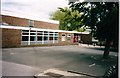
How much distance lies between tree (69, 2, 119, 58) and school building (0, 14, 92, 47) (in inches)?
417

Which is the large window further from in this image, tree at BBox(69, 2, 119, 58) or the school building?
tree at BBox(69, 2, 119, 58)

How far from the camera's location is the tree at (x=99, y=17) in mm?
11485

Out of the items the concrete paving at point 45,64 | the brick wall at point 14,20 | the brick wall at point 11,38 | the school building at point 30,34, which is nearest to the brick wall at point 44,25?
the school building at point 30,34

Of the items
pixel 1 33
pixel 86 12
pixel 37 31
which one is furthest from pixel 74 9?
pixel 37 31

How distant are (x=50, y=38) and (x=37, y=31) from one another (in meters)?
3.56

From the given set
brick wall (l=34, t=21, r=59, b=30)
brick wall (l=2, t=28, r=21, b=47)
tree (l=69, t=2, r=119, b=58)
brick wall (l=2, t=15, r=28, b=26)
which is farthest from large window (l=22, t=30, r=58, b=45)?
tree (l=69, t=2, r=119, b=58)

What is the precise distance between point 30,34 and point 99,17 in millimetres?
13698

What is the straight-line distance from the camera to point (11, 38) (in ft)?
70.5

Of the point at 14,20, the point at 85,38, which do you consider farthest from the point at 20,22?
the point at 85,38

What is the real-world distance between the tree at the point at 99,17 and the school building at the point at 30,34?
10.6 metres

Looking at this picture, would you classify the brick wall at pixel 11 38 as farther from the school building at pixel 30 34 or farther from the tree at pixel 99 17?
the tree at pixel 99 17

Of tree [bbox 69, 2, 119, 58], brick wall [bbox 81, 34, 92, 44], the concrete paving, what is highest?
tree [bbox 69, 2, 119, 58]

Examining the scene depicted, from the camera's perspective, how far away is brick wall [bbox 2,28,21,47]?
20.7 meters

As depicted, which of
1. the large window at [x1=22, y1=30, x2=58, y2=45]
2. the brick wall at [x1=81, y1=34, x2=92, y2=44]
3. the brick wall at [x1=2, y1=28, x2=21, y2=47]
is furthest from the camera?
the brick wall at [x1=81, y1=34, x2=92, y2=44]
